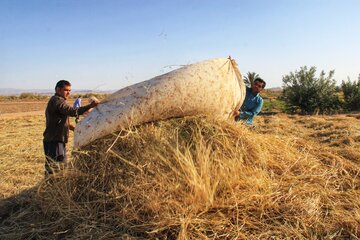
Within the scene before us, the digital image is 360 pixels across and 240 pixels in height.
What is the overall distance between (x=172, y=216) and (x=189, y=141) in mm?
745

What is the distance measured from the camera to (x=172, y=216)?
8.65 feet

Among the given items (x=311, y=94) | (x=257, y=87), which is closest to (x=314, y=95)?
A: (x=311, y=94)

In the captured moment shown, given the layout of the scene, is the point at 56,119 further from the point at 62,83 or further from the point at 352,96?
the point at 352,96

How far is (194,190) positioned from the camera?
8.80 ft

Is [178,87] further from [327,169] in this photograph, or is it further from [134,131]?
[327,169]

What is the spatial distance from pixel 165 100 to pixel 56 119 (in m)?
1.64

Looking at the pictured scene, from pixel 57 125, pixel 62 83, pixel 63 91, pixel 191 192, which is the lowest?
pixel 191 192

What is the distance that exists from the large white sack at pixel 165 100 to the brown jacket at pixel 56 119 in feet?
2.40

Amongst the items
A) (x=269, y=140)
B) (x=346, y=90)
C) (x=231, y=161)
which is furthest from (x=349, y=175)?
(x=346, y=90)

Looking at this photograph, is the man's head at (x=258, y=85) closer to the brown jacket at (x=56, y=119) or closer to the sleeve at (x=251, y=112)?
the sleeve at (x=251, y=112)

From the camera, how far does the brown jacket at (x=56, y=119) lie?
3924mm

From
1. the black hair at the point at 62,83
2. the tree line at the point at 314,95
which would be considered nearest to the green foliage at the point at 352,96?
the tree line at the point at 314,95

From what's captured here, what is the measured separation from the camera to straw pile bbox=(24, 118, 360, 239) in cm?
261

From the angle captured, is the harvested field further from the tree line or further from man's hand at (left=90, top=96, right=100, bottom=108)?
the tree line
